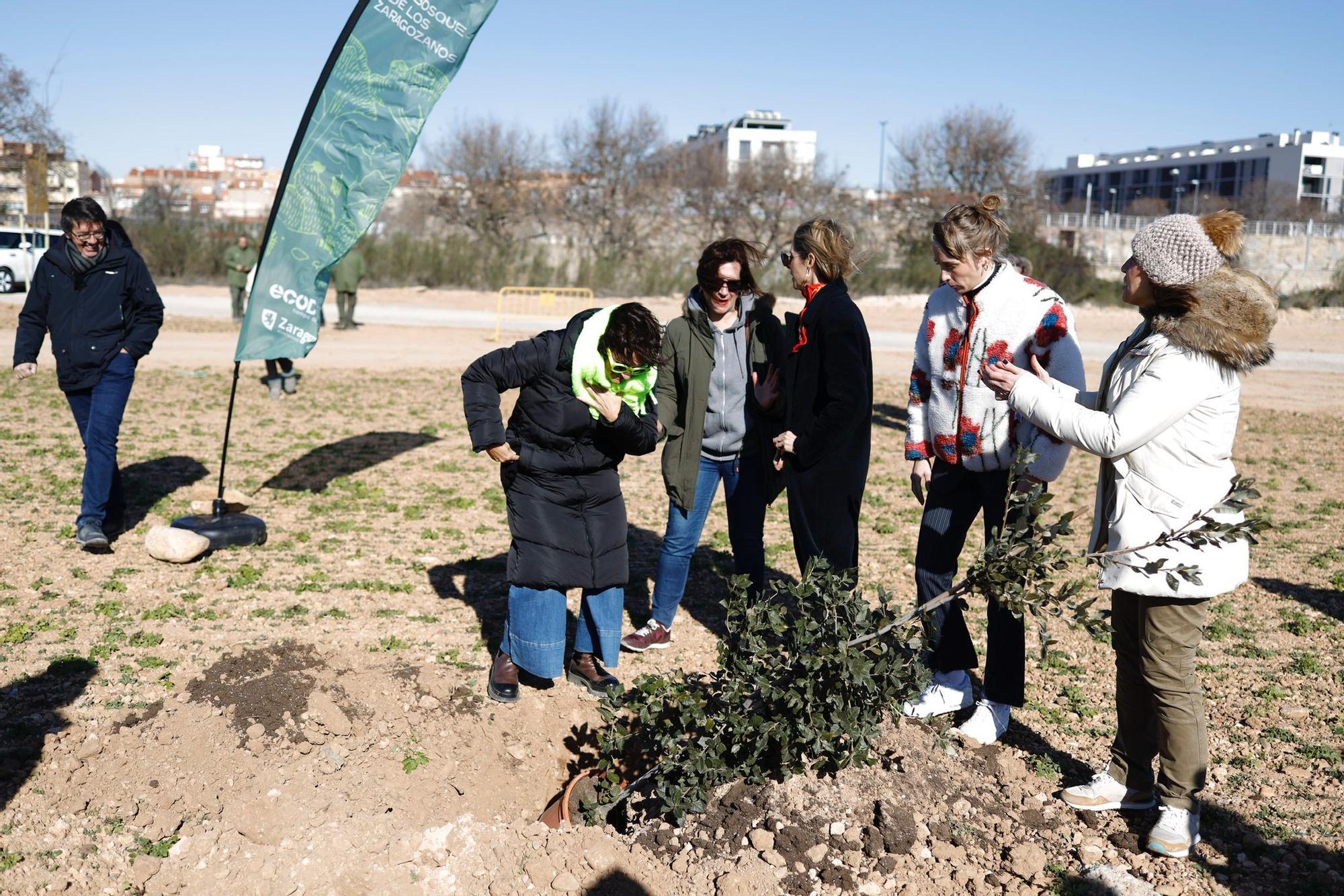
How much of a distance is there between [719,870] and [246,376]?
12.4 metres

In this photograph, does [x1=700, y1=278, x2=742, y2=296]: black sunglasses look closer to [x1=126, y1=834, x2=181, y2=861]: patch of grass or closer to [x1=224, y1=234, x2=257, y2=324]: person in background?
[x1=126, y1=834, x2=181, y2=861]: patch of grass

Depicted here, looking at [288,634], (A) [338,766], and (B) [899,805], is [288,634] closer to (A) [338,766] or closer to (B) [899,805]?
(A) [338,766]

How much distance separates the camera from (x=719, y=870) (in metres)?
3.32

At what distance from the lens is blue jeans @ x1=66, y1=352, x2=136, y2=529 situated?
20.9ft

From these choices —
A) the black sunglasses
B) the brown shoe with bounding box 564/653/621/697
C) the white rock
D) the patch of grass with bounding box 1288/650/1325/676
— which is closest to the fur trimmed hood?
the black sunglasses

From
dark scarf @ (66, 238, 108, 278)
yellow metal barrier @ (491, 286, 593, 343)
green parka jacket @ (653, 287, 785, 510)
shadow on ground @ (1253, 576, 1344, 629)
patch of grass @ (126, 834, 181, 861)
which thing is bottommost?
patch of grass @ (126, 834, 181, 861)

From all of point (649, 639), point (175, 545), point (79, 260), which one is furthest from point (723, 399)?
point (79, 260)

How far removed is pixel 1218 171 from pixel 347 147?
105007 millimetres

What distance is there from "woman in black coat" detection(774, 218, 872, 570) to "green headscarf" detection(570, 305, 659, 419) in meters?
0.64

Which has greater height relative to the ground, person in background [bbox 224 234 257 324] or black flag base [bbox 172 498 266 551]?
person in background [bbox 224 234 257 324]

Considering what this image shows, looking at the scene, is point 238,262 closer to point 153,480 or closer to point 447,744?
point 153,480

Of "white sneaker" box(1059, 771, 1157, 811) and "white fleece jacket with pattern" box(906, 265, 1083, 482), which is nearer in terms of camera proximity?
"white sneaker" box(1059, 771, 1157, 811)

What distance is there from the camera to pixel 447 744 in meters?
4.17

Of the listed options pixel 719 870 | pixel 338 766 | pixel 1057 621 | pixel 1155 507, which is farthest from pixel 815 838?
pixel 1057 621
